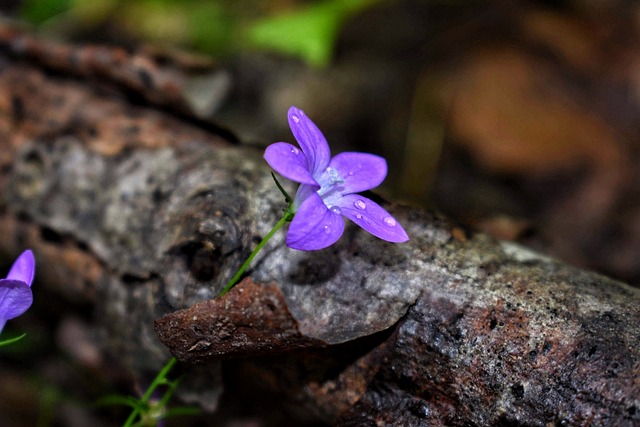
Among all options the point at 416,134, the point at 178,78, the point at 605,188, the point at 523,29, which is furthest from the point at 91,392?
the point at 523,29

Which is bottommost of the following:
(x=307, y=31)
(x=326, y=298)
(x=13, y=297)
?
(x=13, y=297)

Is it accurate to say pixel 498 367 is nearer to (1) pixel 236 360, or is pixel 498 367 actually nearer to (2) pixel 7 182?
(1) pixel 236 360

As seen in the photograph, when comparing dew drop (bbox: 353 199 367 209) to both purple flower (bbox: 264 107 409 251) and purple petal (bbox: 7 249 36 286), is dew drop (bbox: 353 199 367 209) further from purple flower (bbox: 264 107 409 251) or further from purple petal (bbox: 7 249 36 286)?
purple petal (bbox: 7 249 36 286)

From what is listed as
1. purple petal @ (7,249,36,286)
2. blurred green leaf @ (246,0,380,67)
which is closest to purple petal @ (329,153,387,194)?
purple petal @ (7,249,36,286)

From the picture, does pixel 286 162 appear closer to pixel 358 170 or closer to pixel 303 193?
pixel 303 193

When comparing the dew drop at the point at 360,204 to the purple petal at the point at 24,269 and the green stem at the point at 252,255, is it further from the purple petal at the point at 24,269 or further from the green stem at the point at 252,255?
the purple petal at the point at 24,269

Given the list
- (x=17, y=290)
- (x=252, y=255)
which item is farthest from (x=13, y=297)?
(x=252, y=255)
